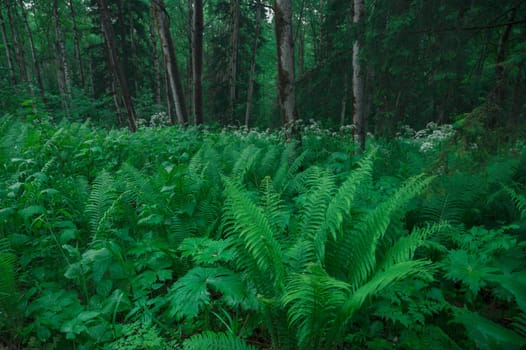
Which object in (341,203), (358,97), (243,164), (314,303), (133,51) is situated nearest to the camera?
(314,303)

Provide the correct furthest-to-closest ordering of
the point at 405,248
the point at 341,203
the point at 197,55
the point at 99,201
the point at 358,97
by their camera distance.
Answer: the point at 197,55 → the point at 358,97 → the point at 99,201 → the point at 341,203 → the point at 405,248

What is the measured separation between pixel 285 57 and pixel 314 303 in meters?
4.56

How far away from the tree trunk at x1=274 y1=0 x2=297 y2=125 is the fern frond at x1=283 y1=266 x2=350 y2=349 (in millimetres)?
4134

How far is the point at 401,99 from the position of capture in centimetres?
439

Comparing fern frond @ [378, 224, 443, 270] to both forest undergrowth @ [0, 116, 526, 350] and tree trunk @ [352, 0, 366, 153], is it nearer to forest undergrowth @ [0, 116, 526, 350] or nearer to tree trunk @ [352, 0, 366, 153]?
forest undergrowth @ [0, 116, 526, 350]

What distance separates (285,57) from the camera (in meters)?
5.16

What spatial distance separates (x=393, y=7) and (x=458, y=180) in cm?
288

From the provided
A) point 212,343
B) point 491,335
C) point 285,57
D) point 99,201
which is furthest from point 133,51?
point 491,335

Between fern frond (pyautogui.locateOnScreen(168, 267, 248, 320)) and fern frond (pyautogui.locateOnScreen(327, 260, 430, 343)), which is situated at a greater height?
fern frond (pyautogui.locateOnScreen(327, 260, 430, 343))

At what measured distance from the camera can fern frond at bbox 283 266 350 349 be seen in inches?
53.8

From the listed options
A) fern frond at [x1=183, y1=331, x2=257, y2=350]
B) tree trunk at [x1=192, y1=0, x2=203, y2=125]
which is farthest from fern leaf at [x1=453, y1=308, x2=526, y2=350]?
tree trunk at [x1=192, y1=0, x2=203, y2=125]

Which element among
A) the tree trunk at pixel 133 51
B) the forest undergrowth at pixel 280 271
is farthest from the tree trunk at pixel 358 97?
the tree trunk at pixel 133 51

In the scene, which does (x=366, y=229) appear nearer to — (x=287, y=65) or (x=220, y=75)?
(x=287, y=65)

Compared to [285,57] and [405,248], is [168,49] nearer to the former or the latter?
[285,57]
